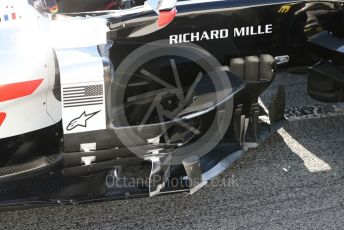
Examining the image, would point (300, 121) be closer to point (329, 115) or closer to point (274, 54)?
point (329, 115)

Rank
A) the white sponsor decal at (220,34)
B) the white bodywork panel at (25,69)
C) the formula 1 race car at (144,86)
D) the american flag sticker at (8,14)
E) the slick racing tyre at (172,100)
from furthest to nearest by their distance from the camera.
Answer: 1. the white sponsor decal at (220,34)
2. the slick racing tyre at (172,100)
3. the american flag sticker at (8,14)
4. the formula 1 race car at (144,86)
5. the white bodywork panel at (25,69)

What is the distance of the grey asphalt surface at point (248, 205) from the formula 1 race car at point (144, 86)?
213 millimetres

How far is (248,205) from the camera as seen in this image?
3096 mm

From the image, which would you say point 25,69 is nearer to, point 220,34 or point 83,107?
point 83,107

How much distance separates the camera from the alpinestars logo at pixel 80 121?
102 inches

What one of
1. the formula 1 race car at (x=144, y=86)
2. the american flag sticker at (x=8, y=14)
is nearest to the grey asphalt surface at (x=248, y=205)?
the formula 1 race car at (x=144, y=86)

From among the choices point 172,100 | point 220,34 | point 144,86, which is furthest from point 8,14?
point 220,34

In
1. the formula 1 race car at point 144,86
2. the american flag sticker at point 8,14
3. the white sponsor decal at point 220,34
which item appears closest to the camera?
the formula 1 race car at point 144,86

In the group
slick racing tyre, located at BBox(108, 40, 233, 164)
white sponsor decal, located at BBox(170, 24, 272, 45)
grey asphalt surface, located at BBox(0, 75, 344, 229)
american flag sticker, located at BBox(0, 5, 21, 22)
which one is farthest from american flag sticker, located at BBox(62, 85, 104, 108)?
white sponsor decal, located at BBox(170, 24, 272, 45)

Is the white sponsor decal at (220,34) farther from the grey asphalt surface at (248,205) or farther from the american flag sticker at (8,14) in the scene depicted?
the american flag sticker at (8,14)

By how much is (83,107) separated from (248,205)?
1.24 metres

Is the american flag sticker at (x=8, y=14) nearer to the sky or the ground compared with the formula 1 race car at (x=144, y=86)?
nearer to the sky

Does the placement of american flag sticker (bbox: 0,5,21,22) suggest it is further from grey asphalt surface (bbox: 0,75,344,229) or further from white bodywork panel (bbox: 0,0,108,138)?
grey asphalt surface (bbox: 0,75,344,229)

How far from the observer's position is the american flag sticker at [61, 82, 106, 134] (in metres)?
2.55
